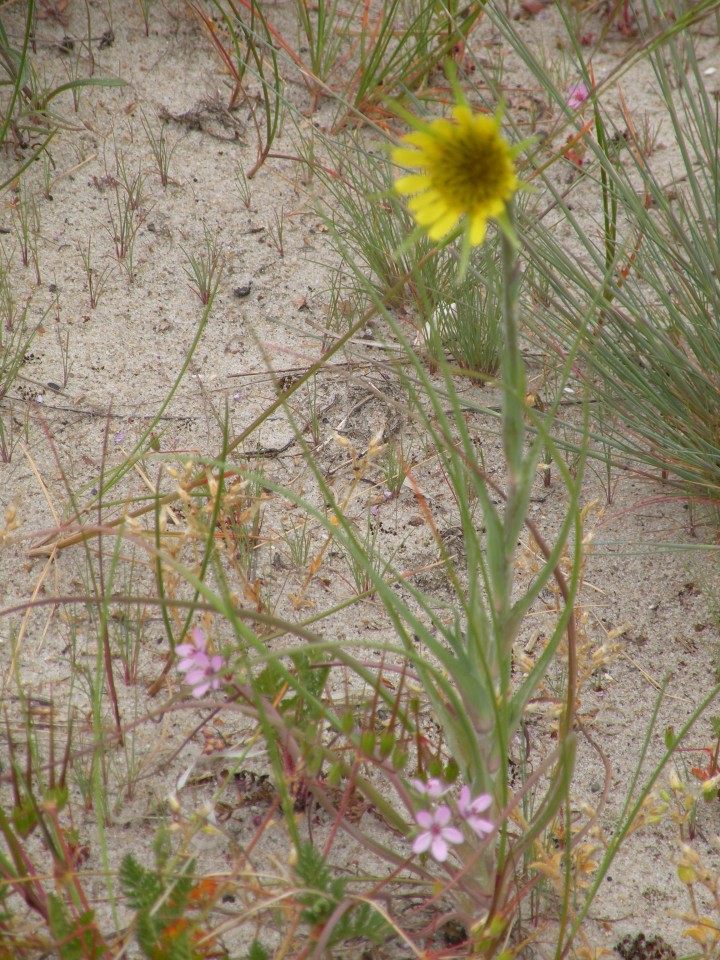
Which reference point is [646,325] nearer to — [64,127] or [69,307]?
[69,307]

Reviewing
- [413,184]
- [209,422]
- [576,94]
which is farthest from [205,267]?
[413,184]

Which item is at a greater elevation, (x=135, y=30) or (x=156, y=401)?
(x=135, y=30)

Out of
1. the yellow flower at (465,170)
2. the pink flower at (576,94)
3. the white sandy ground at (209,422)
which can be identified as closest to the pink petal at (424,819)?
the white sandy ground at (209,422)

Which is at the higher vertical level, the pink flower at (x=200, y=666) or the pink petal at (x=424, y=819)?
the pink flower at (x=200, y=666)

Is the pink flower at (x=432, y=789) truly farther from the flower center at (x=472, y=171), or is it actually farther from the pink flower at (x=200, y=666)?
the flower center at (x=472, y=171)

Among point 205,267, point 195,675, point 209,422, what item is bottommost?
point 195,675

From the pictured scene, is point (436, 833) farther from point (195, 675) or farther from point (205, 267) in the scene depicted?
point (205, 267)

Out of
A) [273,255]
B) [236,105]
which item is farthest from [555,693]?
[236,105]
